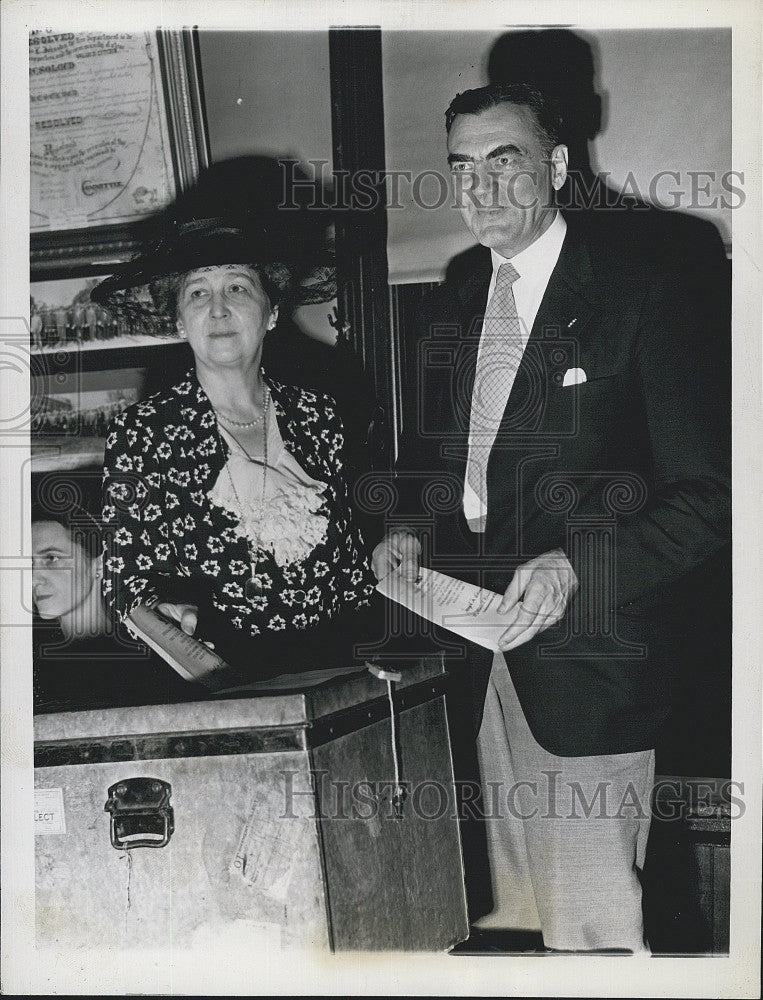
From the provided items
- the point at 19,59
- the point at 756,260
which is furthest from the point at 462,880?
the point at 19,59

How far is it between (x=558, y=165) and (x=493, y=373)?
44cm

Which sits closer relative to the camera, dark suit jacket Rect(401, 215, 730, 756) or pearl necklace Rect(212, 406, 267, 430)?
dark suit jacket Rect(401, 215, 730, 756)

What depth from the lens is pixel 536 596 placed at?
195 cm

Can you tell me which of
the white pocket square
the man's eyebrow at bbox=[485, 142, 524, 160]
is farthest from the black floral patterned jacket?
the man's eyebrow at bbox=[485, 142, 524, 160]

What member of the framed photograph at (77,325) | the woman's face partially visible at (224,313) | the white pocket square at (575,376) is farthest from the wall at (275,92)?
the white pocket square at (575,376)

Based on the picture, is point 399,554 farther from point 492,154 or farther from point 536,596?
point 492,154

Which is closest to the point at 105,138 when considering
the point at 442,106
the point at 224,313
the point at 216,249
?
the point at 216,249

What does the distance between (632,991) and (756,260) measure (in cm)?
152

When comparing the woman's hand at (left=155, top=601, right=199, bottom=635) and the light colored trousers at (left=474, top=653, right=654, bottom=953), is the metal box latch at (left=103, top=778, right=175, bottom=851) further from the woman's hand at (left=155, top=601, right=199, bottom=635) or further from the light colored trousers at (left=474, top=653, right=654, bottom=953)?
the light colored trousers at (left=474, top=653, right=654, bottom=953)

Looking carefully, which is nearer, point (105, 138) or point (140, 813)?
point (140, 813)

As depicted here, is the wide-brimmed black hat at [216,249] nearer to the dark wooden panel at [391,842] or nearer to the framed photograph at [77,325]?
the framed photograph at [77,325]

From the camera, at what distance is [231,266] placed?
79.2 inches

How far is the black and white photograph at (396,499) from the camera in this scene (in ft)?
6.35

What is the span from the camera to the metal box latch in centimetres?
192
